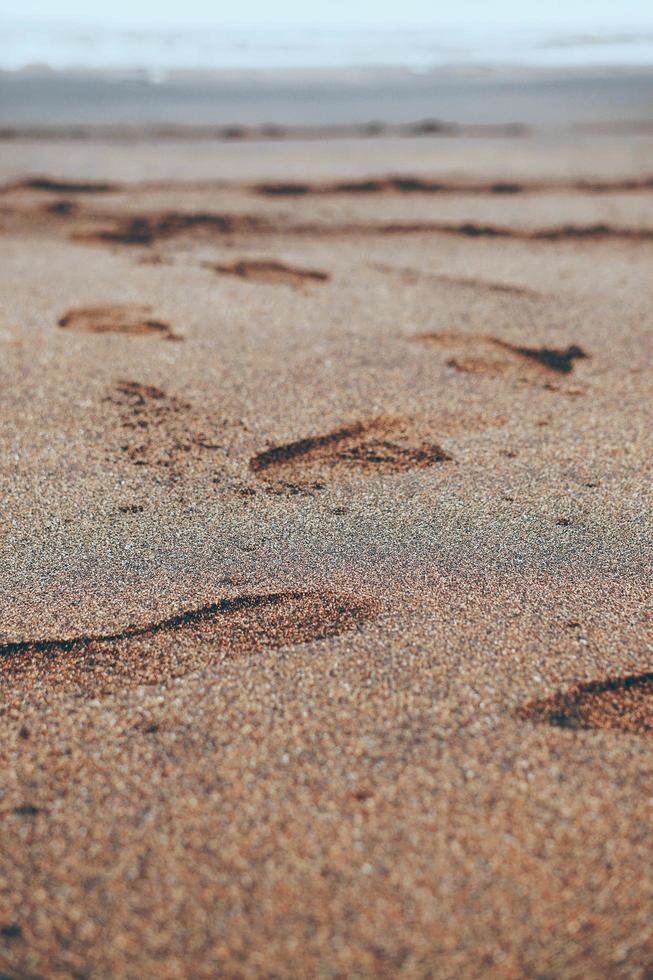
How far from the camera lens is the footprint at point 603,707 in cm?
117

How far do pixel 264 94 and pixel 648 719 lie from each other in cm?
946

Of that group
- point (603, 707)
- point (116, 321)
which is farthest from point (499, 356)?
point (603, 707)

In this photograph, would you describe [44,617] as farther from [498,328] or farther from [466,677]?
[498,328]

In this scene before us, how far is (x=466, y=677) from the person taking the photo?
125cm

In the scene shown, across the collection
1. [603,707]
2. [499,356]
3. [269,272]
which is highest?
[269,272]

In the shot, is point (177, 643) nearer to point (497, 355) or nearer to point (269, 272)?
point (497, 355)

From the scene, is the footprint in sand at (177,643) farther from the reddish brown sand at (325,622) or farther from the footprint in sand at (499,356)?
the footprint in sand at (499,356)

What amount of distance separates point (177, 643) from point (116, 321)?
1.40 metres

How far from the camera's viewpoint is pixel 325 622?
54.3 inches

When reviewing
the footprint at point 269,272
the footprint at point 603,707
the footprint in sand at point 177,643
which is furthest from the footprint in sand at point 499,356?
the footprint at point 603,707

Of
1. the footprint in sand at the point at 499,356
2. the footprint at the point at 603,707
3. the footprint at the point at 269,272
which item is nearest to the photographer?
the footprint at the point at 603,707

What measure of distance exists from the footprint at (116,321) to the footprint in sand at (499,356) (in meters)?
0.72

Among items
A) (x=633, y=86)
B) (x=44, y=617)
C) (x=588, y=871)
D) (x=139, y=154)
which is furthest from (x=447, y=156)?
(x=633, y=86)

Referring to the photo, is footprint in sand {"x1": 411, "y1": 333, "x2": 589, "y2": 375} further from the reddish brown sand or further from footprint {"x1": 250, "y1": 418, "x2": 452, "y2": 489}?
footprint {"x1": 250, "y1": 418, "x2": 452, "y2": 489}
